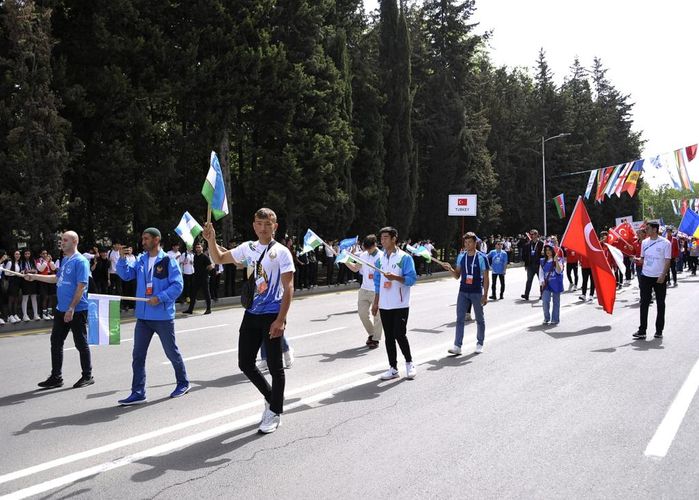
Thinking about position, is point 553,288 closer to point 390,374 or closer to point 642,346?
point 642,346

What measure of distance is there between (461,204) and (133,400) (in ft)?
108

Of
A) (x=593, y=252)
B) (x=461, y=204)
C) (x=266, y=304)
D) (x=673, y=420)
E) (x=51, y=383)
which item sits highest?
(x=461, y=204)

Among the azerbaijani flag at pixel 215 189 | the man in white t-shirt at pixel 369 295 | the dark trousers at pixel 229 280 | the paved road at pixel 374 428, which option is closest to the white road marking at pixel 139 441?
the paved road at pixel 374 428

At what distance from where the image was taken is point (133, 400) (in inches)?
253

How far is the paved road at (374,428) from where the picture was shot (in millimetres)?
4277

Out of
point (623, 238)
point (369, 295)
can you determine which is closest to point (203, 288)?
point (369, 295)

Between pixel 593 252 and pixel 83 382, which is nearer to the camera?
pixel 83 382

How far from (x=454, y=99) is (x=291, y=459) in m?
39.2

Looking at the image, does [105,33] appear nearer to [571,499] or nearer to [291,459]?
[291,459]

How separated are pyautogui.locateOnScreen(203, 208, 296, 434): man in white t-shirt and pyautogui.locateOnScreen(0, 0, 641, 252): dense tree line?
1347 centimetres

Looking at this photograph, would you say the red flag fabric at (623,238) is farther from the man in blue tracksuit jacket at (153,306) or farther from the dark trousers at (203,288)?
the man in blue tracksuit jacket at (153,306)

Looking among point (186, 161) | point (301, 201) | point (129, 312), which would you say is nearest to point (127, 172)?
point (186, 161)

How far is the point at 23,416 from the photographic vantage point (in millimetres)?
6086

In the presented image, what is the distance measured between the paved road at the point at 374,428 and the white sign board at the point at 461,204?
27.8m
